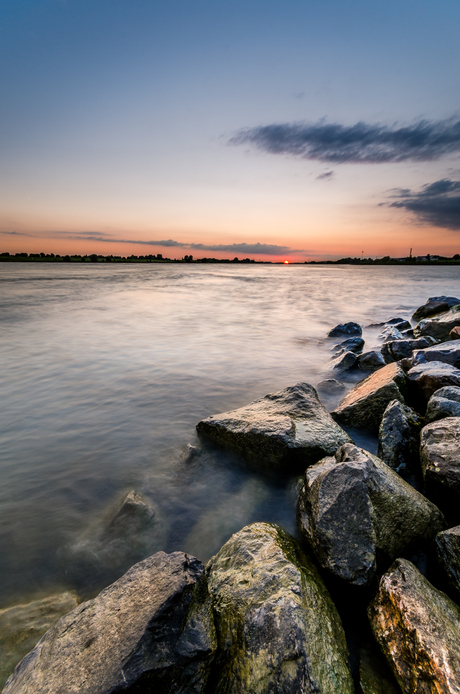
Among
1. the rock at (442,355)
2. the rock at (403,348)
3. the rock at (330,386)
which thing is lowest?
the rock at (330,386)

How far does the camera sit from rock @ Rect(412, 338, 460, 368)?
4797 mm

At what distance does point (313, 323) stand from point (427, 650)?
11.7m

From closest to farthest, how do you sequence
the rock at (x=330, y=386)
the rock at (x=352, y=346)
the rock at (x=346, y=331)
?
the rock at (x=330, y=386), the rock at (x=352, y=346), the rock at (x=346, y=331)

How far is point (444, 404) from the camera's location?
126 inches

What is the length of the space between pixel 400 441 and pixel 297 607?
2.10 meters

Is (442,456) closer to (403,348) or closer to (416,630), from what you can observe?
(416,630)

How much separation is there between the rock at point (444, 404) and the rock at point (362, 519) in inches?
46.6

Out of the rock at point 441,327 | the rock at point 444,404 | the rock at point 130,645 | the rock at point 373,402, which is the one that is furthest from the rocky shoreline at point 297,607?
the rock at point 441,327

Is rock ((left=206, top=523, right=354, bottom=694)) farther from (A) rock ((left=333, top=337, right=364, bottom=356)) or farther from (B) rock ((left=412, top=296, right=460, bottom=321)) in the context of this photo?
(B) rock ((left=412, top=296, right=460, bottom=321))

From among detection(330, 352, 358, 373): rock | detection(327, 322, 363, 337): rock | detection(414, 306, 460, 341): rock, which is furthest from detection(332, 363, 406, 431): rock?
detection(327, 322, 363, 337): rock

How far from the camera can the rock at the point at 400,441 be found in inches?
122

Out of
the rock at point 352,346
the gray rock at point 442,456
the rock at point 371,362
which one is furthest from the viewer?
the rock at point 352,346

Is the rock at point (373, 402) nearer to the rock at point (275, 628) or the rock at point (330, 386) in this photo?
the rock at point (330, 386)

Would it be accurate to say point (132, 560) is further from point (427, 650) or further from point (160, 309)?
point (160, 309)
